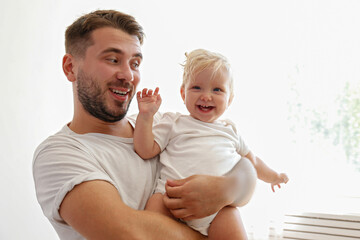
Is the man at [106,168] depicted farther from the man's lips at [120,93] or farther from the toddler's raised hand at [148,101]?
the toddler's raised hand at [148,101]

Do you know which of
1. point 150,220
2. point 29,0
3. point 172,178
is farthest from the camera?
point 29,0

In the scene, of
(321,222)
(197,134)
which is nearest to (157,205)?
(197,134)

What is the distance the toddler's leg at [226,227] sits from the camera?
1.19 metres

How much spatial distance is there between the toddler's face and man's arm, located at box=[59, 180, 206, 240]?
51 centimetres

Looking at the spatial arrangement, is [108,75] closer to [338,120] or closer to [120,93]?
[120,93]

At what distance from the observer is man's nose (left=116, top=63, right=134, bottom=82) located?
1.40 meters

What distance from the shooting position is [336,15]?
3.14 metres

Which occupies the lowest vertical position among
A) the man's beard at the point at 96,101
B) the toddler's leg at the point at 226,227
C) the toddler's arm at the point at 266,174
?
the toddler's leg at the point at 226,227

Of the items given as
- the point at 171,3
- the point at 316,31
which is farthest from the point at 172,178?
the point at 316,31

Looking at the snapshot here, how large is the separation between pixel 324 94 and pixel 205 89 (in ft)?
6.99

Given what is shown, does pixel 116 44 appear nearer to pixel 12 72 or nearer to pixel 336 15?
pixel 12 72

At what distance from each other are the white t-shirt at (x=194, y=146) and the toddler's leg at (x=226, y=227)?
147 mm

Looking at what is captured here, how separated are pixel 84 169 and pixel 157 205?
0.28 m

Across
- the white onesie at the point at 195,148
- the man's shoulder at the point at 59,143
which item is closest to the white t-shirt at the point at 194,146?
the white onesie at the point at 195,148
